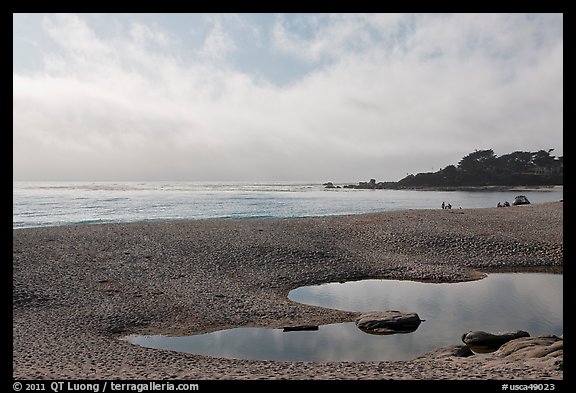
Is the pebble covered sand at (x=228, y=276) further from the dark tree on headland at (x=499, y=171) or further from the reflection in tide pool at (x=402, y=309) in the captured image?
the dark tree on headland at (x=499, y=171)

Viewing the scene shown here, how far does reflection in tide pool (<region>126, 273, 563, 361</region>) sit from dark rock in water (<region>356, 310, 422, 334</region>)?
0.84 ft

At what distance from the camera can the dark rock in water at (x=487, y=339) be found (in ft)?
36.8

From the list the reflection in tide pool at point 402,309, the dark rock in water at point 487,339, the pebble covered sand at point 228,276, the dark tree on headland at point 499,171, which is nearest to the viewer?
the pebble covered sand at point 228,276

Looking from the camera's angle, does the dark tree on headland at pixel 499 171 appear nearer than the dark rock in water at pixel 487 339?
No

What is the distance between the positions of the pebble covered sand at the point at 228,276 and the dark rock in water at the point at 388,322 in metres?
0.98

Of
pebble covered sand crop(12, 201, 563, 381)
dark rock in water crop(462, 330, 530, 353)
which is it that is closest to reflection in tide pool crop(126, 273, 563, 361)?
dark rock in water crop(462, 330, 530, 353)

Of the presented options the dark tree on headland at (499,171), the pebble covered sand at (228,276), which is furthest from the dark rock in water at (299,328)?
the dark tree on headland at (499,171)

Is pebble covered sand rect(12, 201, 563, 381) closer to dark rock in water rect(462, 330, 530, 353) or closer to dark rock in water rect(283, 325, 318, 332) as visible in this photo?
dark rock in water rect(283, 325, 318, 332)

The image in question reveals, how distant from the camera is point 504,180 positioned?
13838 centimetres

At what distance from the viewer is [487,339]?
1141 cm

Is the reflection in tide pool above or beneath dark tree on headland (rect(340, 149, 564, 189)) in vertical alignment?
beneath

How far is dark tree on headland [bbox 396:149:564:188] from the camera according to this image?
444ft

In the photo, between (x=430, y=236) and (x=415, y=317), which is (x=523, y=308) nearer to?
(x=415, y=317)
